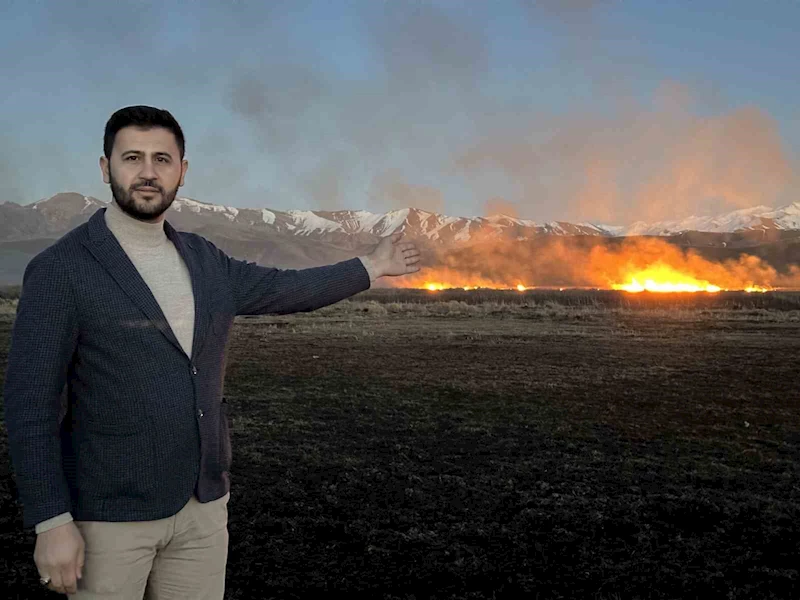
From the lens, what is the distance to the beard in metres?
2.14

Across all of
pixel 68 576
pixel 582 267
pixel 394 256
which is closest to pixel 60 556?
pixel 68 576

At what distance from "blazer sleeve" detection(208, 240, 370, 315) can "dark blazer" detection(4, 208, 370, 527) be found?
29 centimetres

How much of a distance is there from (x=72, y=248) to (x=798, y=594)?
496 centimetres

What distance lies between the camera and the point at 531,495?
22.0 ft

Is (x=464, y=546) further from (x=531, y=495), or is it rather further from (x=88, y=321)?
(x=88, y=321)

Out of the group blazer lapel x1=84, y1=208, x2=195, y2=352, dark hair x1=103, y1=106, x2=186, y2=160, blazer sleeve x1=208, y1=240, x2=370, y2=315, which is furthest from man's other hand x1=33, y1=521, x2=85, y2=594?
dark hair x1=103, y1=106, x2=186, y2=160

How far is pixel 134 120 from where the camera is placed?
7.07 feet

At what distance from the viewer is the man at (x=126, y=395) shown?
6.30 feet

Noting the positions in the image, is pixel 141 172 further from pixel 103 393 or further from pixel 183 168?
pixel 103 393

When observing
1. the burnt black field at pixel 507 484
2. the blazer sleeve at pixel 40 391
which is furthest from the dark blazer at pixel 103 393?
the burnt black field at pixel 507 484

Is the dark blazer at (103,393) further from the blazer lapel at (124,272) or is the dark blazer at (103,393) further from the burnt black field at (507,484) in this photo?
the burnt black field at (507,484)

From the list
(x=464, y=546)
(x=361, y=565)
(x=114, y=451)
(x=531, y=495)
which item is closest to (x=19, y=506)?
(x=361, y=565)

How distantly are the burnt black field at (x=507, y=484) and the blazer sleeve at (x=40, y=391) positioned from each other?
9.96 ft

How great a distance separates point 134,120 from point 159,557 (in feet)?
4.55
